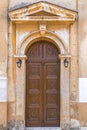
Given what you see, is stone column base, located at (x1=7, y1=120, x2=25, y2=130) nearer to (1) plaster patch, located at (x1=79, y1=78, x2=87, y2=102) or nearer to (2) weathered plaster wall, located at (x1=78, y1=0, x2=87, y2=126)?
(2) weathered plaster wall, located at (x1=78, y1=0, x2=87, y2=126)

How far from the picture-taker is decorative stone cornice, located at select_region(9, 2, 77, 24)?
994 cm

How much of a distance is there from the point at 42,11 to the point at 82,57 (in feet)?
6.19

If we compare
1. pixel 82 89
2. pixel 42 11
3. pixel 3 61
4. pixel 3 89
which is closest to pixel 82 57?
pixel 82 89

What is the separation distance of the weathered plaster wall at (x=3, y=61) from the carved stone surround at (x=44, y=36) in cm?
29

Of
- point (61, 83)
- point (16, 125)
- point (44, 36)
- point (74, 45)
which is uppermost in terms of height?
point (44, 36)

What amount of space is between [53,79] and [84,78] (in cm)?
105

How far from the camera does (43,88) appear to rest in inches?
410

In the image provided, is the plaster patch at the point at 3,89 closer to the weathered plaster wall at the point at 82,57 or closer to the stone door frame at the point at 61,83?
the stone door frame at the point at 61,83

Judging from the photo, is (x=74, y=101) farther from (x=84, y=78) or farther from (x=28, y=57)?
(x=28, y=57)

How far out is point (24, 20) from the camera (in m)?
10.0

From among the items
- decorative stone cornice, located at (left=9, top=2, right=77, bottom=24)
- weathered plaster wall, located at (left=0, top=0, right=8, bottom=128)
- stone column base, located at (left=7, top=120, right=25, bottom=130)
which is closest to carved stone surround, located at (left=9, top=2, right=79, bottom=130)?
decorative stone cornice, located at (left=9, top=2, right=77, bottom=24)

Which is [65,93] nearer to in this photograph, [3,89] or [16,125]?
[16,125]

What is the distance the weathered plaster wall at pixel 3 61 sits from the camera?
989 centimetres

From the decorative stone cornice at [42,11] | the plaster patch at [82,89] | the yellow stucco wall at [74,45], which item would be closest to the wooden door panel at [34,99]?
the yellow stucco wall at [74,45]
